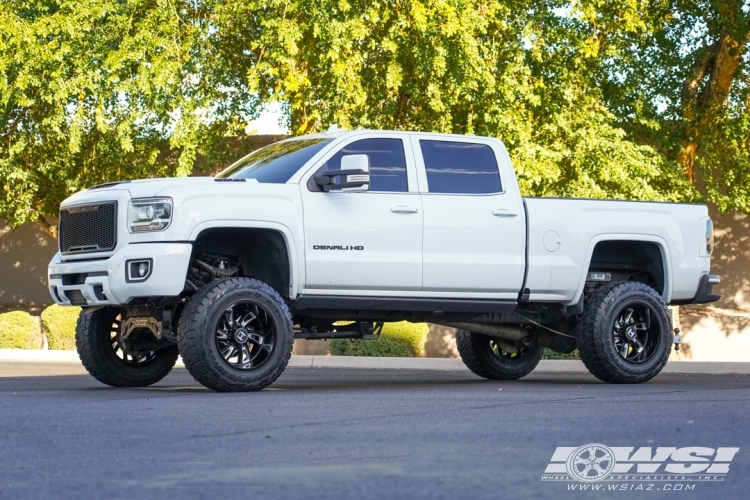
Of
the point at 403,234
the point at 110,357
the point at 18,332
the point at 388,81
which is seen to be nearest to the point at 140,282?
the point at 110,357

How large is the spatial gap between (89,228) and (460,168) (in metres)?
3.49

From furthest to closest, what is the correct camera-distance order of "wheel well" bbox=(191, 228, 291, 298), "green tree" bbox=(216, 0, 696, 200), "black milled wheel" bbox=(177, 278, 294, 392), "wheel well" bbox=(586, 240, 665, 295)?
"green tree" bbox=(216, 0, 696, 200), "wheel well" bbox=(586, 240, 665, 295), "wheel well" bbox=(191, 228, 291, 298), "black milled wheel" bbox=(177, 278, 294, 392)

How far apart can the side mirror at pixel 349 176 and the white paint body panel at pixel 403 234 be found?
0.16 m

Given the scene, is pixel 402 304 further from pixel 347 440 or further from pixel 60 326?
pixel 60 326

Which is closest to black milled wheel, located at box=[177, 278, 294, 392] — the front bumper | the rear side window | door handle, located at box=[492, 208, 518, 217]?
the front bumper

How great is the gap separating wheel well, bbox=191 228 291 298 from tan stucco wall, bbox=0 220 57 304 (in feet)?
64.7

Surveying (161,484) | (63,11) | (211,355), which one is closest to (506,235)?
(211,355)

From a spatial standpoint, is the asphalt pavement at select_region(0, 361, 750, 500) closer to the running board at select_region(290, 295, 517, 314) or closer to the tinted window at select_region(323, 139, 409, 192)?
the running board at select_region(290, 295, 517, 314)

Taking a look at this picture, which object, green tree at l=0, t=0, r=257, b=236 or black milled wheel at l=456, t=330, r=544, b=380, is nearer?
black milled wheel at l=456, t=330, r=544, b=380

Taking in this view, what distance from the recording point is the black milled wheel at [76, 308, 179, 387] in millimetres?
11797

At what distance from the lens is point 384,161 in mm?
11641

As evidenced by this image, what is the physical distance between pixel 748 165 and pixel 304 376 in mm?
12003

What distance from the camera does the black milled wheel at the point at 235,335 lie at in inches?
407

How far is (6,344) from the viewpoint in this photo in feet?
73.3
